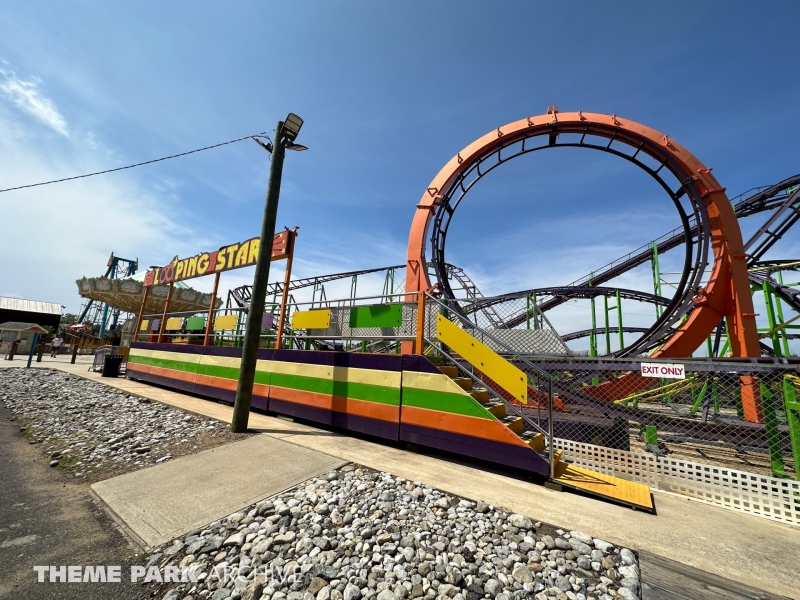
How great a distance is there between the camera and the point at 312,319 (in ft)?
24.7

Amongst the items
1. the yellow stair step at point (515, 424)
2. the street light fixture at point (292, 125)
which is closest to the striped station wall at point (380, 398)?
the yellow stair step at point (515, 424)

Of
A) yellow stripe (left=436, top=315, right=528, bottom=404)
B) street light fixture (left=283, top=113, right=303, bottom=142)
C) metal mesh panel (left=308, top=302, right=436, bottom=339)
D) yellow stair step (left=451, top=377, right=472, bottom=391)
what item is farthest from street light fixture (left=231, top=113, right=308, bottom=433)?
yellow stair step (left=451, top=377, right=472, bottom=391)

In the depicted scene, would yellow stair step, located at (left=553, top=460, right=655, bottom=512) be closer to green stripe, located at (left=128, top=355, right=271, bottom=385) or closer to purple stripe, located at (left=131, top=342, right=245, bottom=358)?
green stripe, located at (left=128, top=355, right=271, bottom=385)

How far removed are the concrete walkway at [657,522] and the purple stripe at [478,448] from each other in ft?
0.64

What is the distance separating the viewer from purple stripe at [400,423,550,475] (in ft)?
14.1

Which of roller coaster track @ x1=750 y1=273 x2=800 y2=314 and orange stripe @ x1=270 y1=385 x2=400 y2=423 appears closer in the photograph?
orange stripe @ x1=270 y1=385 x2=400 y2=423

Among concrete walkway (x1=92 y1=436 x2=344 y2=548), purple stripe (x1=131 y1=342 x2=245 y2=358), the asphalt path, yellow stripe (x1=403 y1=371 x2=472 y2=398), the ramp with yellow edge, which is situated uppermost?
purple stripe (x1=131 y1=342 x2=245 y2=358)

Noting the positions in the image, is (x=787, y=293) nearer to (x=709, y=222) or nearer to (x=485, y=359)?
(x=709, y=222)

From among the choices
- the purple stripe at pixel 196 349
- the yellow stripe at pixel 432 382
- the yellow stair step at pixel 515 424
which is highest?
the purple stripe at pixel 196 349

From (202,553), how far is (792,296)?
70.2 feet

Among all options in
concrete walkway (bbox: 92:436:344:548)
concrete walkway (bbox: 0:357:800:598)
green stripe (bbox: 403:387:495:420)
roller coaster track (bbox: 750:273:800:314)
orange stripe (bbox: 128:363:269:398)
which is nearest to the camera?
concrete walkway (bbox: 0:357:800:598)

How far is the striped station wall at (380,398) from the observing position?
4.62 m

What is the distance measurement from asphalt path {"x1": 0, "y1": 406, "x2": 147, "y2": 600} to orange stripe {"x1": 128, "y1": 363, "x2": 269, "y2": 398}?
11.5 ft

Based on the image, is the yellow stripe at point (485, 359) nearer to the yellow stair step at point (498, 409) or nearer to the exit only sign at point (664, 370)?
the yellow stair step at point (498, 409)
